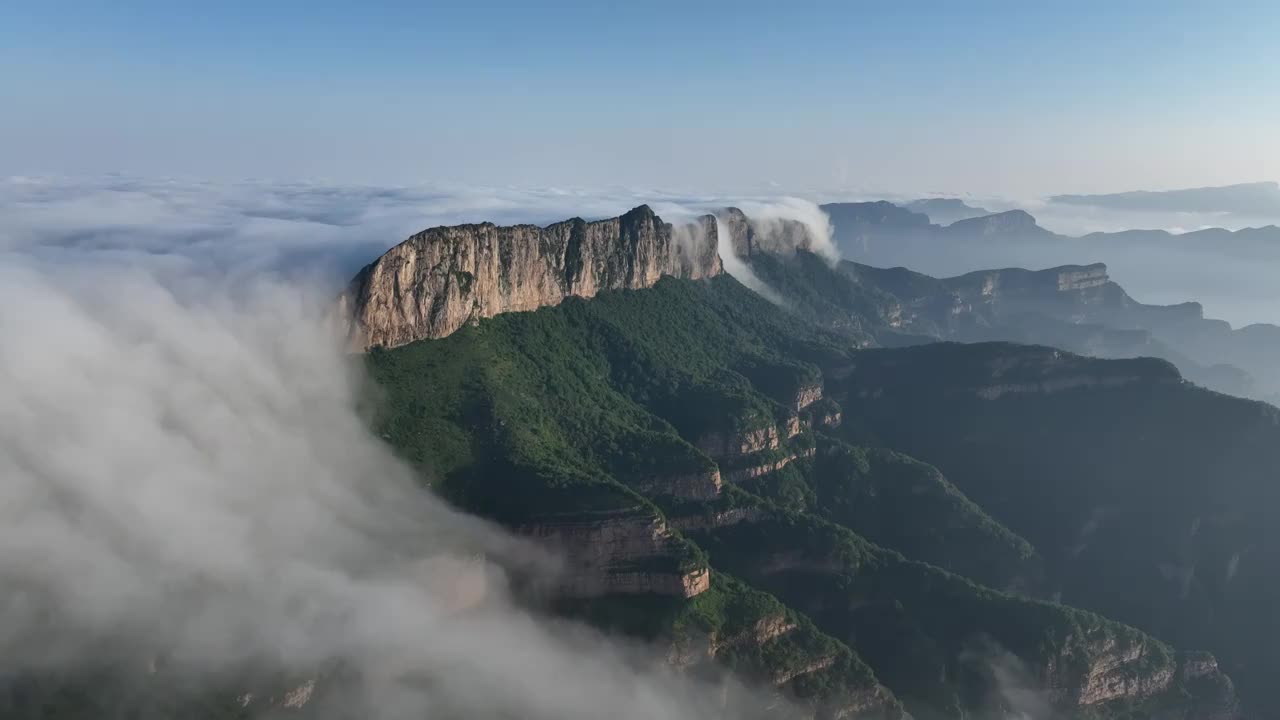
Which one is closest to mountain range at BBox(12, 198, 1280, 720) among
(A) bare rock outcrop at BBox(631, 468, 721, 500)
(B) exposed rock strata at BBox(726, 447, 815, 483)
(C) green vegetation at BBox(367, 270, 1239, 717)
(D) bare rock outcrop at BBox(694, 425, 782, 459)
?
(A) bare rock outcrop at BBox(631, 468, 721, 500)

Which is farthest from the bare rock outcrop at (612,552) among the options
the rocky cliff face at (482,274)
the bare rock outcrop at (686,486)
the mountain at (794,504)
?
the rocky cliff face at (482,274)

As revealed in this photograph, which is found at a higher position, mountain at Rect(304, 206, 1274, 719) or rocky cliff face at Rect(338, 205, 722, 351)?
rocky cliff face at Rect(338, 205, 722, 351)

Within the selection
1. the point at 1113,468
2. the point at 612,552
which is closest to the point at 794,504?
the point at 612,552

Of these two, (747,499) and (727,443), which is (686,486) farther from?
(727,443)

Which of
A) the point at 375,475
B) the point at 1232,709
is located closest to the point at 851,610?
the point at 1232,709

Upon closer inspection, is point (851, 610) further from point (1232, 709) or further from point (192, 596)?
point (192, 596)

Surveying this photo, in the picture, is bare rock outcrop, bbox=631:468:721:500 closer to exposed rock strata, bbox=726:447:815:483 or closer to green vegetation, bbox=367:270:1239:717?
green vegetation, bbox=367:270:1239:717

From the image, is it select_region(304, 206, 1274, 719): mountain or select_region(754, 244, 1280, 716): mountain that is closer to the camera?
select_region(304, 206, 1274, 719): mountain

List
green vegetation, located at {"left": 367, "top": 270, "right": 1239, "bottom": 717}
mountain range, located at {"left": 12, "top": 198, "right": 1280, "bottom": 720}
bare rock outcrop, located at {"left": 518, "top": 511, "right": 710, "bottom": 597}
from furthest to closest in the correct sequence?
1. green vegetation, located at {"left": 367, "top": 270, "right": 1239, "bottom": 717}
2. mountain range, located at {"left": 12, "top": 198, "right": 1280, "bottom": 720}
3. bare rock outcrop, located at {"left": 518, "top": 511, "right": 710, "bottom": 597}
